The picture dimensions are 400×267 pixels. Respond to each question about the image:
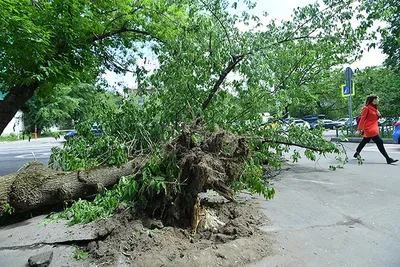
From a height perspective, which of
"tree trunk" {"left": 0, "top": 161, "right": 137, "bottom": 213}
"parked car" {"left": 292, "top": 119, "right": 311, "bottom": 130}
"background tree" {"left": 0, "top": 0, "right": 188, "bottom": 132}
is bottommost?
"tree trunk" {"left": 0, "top": 161, "right": 137, "bottom": 213}

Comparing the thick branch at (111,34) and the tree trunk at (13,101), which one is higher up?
the thick branch at (111,34)

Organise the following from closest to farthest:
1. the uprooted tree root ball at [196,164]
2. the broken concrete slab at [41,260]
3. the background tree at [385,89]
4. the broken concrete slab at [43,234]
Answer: the broken concrete slab at [41,260] < the broken concrete slab at [43,234] < the uprooted tree root ball at [196,164] < the background tree at [385,89]

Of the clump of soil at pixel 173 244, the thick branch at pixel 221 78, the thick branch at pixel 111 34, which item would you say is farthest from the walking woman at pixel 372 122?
the thick branch at pixel 111 34

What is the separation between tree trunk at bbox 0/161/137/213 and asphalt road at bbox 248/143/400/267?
8.22ft

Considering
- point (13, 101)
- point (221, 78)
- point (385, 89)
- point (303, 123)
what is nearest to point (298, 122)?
point (303, 123)

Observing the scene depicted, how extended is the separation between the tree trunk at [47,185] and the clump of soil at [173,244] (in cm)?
110

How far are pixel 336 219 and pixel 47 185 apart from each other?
12.8 feet

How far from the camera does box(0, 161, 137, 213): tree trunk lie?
12.4ft

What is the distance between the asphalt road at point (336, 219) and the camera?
271 centimetres

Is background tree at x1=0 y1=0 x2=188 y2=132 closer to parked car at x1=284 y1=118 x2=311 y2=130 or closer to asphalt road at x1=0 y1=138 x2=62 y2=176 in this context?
asphalt road at x1=0 y1=138 x2=62 y2=176

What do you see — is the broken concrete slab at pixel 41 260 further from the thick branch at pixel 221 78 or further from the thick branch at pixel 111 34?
the thick branch at pixel 111 34

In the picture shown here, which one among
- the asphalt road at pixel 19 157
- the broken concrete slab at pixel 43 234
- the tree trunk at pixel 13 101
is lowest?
the asphalt road at pixel 19 157

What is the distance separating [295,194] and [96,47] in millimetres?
6159

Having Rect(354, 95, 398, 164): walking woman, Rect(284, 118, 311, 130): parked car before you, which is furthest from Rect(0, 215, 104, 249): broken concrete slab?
Rect(354, 95, 398, 164): walking woman
